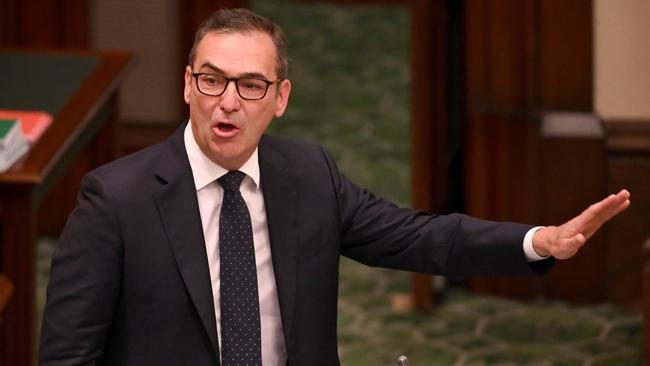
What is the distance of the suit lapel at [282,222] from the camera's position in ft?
9.01

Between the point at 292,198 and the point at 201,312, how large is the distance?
314 millimetres

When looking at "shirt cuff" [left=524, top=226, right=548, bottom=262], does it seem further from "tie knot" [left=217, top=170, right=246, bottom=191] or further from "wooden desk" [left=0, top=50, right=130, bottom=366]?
"wooden desk" [left=0, top=50, right=130, bottom=366]

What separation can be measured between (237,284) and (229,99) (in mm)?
366

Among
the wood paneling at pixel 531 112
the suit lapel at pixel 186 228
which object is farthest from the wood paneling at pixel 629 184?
the suit lapel at pixel 186 228

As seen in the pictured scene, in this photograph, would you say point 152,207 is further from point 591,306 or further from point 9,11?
point 9,11

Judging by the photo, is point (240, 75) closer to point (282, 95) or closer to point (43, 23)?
point (282, 95)

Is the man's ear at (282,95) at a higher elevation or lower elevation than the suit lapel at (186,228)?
higher

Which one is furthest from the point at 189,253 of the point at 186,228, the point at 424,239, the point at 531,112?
the point at 531,112

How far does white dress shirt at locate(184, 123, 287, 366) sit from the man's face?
0.05 meters

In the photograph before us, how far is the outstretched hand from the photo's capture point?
258cm

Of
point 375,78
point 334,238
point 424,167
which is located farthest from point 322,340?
point 375,78

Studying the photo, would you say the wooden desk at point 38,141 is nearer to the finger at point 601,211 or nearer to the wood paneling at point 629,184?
the wood paneling at point 629,184

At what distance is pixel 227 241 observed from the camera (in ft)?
8.98

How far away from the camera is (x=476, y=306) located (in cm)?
578
